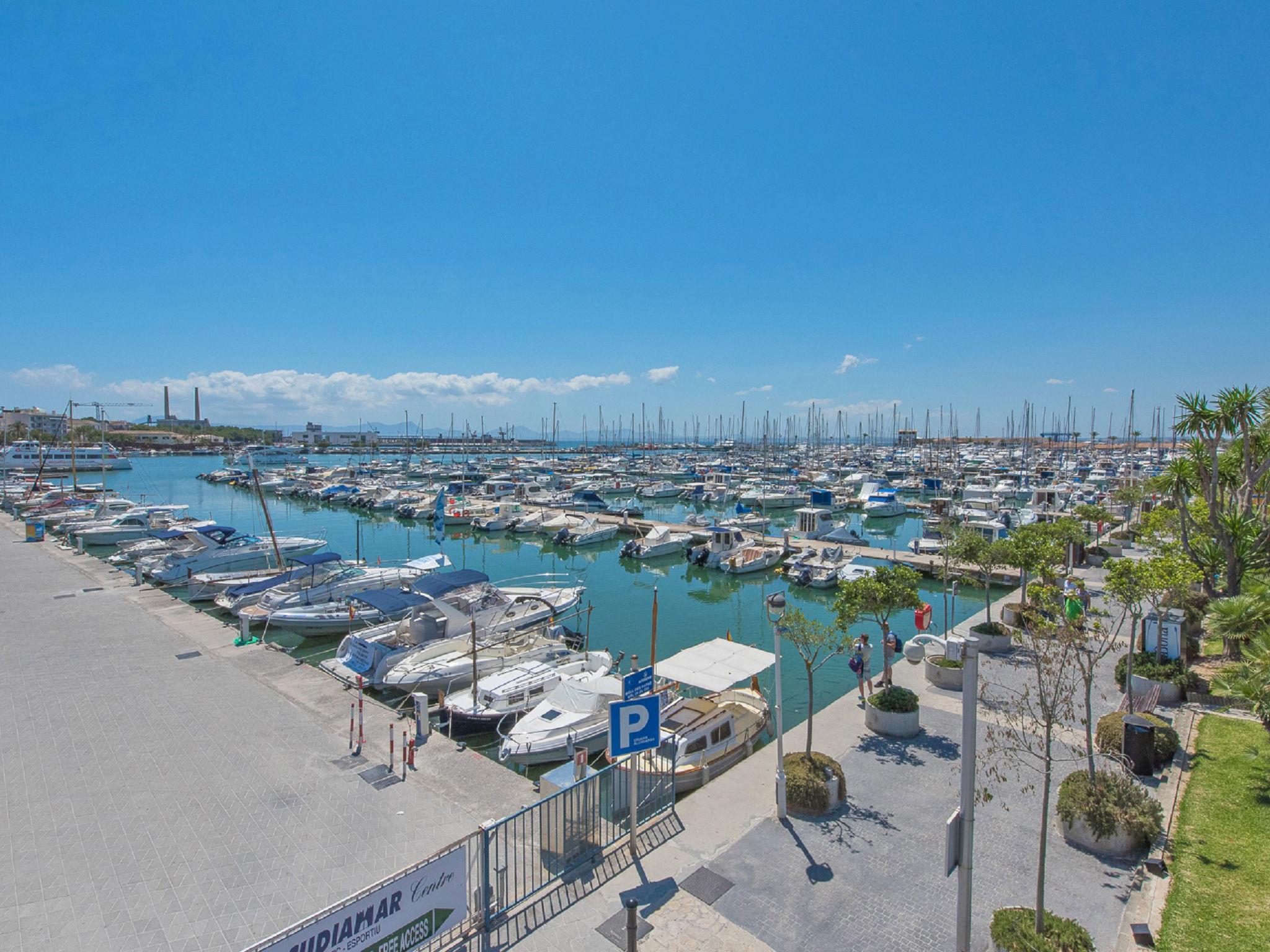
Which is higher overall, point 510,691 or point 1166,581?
point 1166,581

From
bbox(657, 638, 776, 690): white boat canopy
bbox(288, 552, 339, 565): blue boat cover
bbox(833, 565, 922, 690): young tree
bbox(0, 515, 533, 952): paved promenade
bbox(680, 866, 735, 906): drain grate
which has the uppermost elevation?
bbox(833, 565, 922, 690): young tree

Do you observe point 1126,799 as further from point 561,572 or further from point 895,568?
point 561,572

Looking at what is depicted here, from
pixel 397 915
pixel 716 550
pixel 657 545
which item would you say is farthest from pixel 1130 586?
pixel 657 545

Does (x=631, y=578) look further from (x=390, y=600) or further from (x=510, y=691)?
(x=510, y=691)

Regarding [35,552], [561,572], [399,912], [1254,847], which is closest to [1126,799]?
[1254,847]

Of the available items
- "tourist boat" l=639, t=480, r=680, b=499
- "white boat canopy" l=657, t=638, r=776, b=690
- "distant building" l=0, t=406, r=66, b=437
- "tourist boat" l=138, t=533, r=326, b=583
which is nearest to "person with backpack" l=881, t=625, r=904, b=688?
"white boat canopy" l=657, t=638, r=776, b=690

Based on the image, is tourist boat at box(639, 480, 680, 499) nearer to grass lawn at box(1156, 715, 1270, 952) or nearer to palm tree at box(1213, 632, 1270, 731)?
grass lawn at box(1156, 715, 1270, 952)
